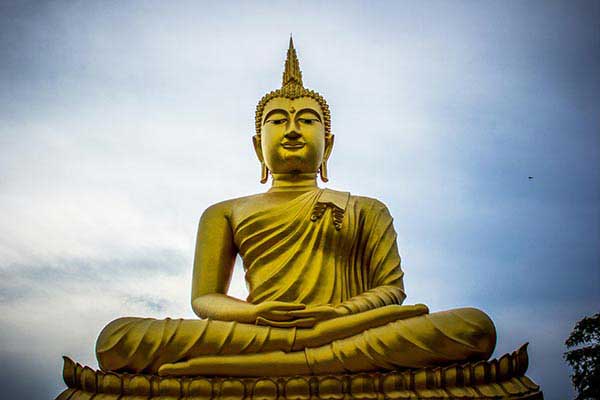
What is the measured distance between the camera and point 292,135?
25.2 ft

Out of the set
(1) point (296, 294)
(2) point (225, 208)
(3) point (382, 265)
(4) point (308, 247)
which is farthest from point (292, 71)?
(1) point (296, 294)

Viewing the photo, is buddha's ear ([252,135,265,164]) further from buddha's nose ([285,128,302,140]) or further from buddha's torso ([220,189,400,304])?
buddha's torso ([220,189,400,304])

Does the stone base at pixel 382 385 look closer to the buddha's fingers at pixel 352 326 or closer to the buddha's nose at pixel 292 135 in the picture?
the buddha's fingers at pixel 352 326

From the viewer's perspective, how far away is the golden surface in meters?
5.62

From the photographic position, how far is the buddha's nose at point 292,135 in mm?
7676

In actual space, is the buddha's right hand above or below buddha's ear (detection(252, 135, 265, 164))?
below

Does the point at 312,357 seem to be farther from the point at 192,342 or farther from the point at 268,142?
the point at 268,142

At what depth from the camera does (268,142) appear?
25.6 ft

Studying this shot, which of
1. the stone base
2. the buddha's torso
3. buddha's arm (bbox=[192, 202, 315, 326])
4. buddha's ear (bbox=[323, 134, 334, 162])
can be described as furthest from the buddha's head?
Result: the stone base

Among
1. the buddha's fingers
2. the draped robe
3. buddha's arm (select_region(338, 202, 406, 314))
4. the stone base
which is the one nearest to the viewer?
the stone base

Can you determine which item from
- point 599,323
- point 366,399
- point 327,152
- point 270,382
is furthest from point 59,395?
point 599,323

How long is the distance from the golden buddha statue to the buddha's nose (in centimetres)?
87

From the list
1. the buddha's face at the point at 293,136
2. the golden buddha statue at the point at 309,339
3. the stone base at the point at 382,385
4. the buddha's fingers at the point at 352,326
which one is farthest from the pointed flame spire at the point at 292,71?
the stone base at the point at 382,385

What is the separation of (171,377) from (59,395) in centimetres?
89
